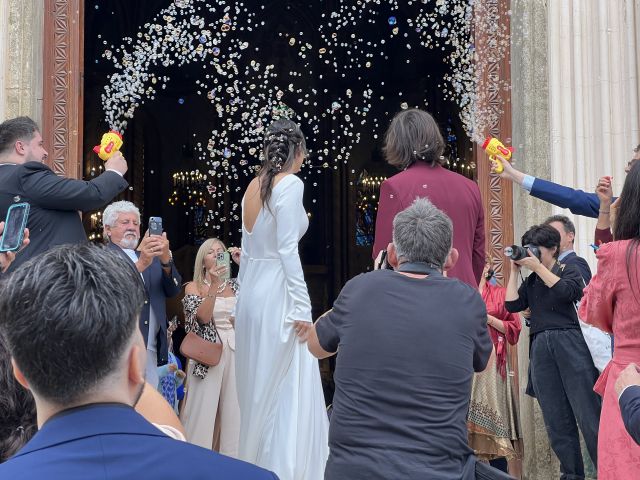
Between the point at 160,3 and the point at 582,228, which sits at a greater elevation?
the point at 160,3

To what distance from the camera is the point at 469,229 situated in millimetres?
4879

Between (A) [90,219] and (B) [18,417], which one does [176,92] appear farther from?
(B) [18,417]

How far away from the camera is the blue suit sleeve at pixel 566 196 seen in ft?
17.4

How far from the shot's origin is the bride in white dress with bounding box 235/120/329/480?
5258 mm

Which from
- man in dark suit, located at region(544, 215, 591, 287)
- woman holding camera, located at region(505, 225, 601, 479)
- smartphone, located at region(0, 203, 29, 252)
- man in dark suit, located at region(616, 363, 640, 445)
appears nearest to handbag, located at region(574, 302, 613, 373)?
woman holding camera, located at region(505, 225, 601, 479)

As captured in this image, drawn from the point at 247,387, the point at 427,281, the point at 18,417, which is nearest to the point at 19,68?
the point at 247,387

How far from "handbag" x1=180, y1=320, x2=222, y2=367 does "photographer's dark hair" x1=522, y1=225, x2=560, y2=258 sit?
2.25m

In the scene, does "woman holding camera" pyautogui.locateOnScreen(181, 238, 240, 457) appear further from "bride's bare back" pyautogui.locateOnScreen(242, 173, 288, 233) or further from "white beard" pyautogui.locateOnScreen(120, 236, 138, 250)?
"bride's bare back" pyautogui.locateOnScreen(242, 173, 288, 233)

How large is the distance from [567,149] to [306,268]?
9891 millimetres

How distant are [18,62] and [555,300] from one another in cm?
416

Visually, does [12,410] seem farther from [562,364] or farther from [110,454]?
[562,364]

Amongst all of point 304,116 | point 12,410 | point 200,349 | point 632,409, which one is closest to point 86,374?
point 12,410

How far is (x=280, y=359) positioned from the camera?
→ 5344 mm

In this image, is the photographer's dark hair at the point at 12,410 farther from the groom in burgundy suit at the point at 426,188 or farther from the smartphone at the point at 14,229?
the groom in burgundy suit at the point at 426,188
